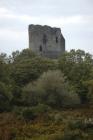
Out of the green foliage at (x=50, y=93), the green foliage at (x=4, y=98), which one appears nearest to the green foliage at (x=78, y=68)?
the green foliage at (x=50, y=93)

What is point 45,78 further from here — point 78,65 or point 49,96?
point 78,65

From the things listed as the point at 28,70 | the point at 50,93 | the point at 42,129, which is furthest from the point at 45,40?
the point at 42,129

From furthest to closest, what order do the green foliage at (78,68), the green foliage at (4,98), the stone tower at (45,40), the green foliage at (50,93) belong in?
the stone tower at (45,40)
the green foliage at (78,68)
the green foliage at (50,93)
the green foliage at (4,98)

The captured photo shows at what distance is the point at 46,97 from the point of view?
49.1 meters

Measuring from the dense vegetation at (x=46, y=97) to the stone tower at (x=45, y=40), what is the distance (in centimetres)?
1408

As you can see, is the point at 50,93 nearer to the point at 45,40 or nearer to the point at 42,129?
the point at 42,129

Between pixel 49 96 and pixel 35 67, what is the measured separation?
26.7 feet

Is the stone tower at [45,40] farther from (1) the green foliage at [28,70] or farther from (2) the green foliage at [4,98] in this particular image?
(2) the green foliage at [4,98]

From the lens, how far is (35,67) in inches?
2210

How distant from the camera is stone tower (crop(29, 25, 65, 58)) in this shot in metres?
78.0

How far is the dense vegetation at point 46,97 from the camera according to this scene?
30.2 meters

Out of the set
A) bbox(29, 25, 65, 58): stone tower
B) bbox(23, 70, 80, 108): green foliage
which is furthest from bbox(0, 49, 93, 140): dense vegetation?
bbox(29, 25, 65, 58): stone tower

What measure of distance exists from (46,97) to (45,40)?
3025 centimetres

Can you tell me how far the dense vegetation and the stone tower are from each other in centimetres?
1408
